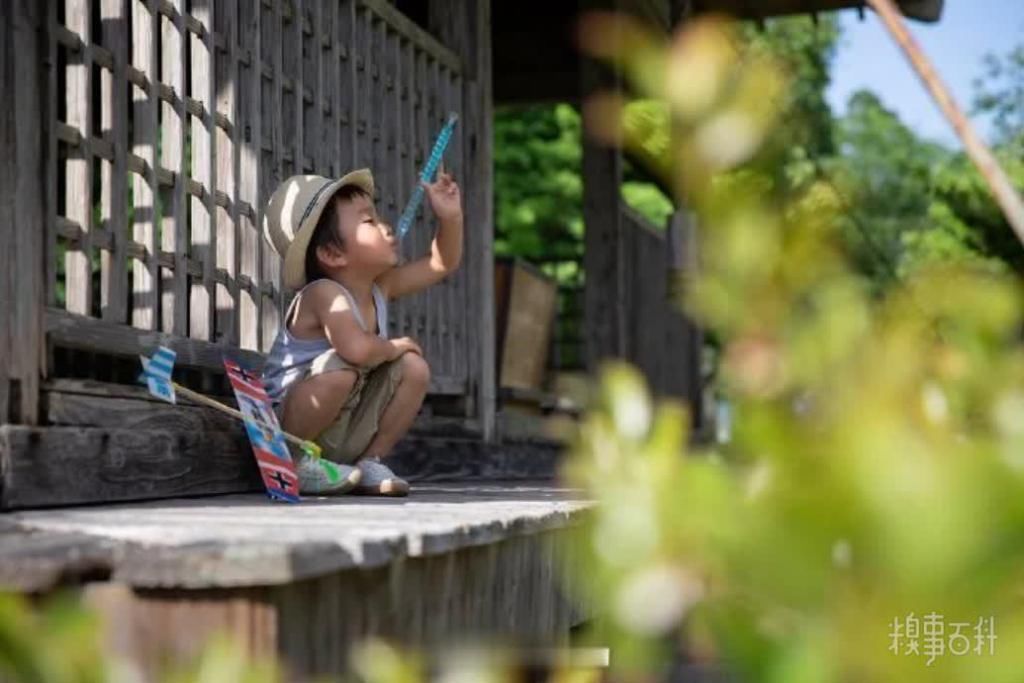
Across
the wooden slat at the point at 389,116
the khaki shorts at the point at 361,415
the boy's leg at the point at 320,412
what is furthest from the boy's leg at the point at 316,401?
the wooden slat at the point at 389,116

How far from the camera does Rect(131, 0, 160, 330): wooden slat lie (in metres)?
3.86

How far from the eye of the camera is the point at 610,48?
0.49 metres

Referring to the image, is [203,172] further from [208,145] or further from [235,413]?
[235,413]

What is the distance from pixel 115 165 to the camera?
3723mm

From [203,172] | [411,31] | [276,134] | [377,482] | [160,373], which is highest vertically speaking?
[411,31]

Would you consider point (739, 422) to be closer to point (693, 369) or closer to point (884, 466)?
point (884, 466)

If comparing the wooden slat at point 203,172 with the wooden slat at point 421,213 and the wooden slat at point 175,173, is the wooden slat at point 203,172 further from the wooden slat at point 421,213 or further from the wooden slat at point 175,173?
the wooden slat at point 421,213

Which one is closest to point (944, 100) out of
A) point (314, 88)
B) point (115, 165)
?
point (115, 165)

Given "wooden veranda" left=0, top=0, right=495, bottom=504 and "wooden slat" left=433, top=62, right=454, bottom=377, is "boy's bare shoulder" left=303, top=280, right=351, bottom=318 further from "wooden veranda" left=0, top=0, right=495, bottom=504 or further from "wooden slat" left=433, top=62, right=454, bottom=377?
"wooden slat" left=433, top=62, right=454, bottom=377

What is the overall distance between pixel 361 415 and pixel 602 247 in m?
4.63

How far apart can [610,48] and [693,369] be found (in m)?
11.6

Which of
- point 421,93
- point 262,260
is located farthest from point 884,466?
point 421,93

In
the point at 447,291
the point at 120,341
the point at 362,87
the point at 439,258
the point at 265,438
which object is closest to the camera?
the point at 120,341

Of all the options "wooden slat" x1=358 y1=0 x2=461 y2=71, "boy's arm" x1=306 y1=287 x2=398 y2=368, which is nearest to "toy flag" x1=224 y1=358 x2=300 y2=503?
"boy's arm" x1=306 y1=287 x2=398 y2=368
